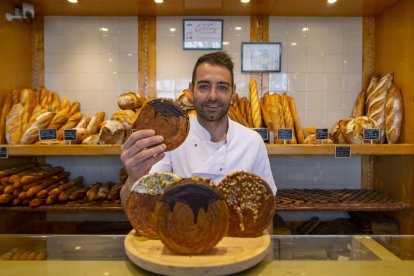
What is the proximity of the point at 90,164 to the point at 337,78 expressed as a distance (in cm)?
251

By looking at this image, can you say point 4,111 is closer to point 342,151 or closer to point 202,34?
point 202,34

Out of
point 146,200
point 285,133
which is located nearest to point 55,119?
point 285,133

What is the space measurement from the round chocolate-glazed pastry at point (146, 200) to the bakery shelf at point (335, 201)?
1751mm

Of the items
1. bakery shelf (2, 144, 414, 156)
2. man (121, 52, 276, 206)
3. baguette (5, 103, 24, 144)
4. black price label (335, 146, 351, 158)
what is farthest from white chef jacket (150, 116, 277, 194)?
baguette (5, 103, 24, 144)

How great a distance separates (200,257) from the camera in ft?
2.80

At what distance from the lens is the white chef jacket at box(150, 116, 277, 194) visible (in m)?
1.82

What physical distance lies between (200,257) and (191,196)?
16 cm

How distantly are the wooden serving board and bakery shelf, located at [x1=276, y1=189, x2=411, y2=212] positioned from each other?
5.54ft

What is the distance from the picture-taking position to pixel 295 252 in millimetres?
1010

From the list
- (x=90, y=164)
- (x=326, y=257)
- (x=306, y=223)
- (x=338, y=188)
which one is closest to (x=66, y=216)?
(x=90, y=164)

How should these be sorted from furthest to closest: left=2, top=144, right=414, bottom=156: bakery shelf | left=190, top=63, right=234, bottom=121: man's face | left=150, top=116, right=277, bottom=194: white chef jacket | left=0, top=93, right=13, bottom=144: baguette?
left=0, top=93, right=13, bottom=144: baguette, left=2, top=144, right=414, bottom=156: bakery shelf, left=150, top=116, right=277, bottom=194: white chef jacket, left=190, top=63, right=234, bottom=121: man's face

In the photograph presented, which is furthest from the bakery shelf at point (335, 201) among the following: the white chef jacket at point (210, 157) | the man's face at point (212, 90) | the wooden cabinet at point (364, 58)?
the man's face at point (212, 90)

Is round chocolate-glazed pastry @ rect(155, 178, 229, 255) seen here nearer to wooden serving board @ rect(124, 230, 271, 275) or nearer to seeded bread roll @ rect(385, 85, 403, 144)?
wooden serving board @ rect(124, 230, 271, 275)

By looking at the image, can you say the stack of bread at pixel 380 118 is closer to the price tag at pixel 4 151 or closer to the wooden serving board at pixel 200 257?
the wooden serving board at pixel 200 257
